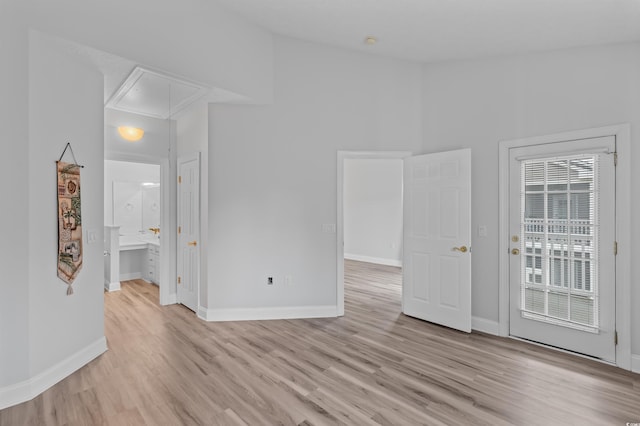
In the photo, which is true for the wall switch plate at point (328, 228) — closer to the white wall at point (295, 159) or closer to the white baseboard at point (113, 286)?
the white wall at point (295, 159)

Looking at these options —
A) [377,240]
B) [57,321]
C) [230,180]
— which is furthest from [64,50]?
[377,240]

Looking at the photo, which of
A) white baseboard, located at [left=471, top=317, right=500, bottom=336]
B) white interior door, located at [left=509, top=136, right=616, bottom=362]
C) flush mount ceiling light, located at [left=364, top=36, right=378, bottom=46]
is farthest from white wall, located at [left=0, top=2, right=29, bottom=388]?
white interior door, located at [left=509, top=136, right=616, bottom=362]

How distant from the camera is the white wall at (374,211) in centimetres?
803

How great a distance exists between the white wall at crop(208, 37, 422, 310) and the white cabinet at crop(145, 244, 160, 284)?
2.19 m

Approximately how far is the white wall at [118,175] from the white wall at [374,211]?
498 centimetres

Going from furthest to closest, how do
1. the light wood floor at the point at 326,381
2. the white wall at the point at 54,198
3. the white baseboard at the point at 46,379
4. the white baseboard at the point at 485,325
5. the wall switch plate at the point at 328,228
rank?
the wall switch plate at the point at 328,228
the white baseboard at the point at 485,325
the white wall at the point at 54,198
the white baseboard at the point at 46,379
the light wood floor at the point at 326,381

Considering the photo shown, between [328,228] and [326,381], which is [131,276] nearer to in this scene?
[328,228]

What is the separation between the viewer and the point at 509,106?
138 inches

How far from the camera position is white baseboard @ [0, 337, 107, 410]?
7.40 feet

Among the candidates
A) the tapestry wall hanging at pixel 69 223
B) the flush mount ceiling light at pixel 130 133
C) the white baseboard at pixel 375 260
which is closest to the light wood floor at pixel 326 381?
the tapestry wall hanging at pixel 69 223

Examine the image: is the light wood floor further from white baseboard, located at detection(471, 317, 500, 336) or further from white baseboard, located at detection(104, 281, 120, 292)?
white baseboard, located at detection(104, 281, 120, 292)

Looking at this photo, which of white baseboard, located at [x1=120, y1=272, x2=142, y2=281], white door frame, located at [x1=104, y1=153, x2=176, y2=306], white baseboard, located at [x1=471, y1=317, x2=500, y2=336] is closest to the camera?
white baseboard, located at [x1=471, y1=317, x2=500, y2=336]

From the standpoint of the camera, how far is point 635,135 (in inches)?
110

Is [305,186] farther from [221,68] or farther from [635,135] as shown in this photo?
[635,135]
